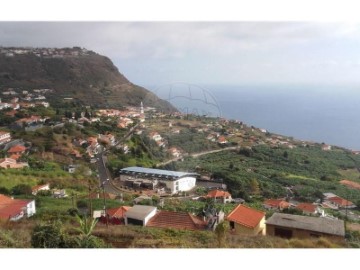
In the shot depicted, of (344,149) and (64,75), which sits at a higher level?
(64,75)

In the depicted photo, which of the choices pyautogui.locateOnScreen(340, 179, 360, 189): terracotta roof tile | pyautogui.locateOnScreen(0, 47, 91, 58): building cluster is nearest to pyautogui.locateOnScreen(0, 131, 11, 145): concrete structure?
pyautogui.locateOnScreen(0, 47, 91, 58): building cluster

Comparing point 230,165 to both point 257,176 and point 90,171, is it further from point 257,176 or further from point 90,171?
point 90,171

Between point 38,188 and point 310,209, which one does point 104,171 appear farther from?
point 310,209

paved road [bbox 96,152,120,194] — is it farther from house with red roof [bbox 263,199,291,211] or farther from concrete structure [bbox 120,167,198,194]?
house with red roof [bbox 263,199,291,211]

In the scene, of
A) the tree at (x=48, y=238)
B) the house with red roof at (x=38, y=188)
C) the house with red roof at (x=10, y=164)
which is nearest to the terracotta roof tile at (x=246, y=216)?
the tree at (x=48, y=238)
